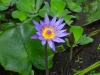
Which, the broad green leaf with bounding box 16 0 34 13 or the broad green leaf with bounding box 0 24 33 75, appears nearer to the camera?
Result: the broad green leaf with bounding box 0 24 33 75

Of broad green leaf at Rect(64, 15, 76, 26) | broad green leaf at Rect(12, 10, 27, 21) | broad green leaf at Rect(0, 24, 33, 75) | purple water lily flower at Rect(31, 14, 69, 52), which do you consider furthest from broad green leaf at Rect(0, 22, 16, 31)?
purple water lily flower at Rect(31, 14, 69, 52)

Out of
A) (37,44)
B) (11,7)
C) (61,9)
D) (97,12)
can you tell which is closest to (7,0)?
(11,7)

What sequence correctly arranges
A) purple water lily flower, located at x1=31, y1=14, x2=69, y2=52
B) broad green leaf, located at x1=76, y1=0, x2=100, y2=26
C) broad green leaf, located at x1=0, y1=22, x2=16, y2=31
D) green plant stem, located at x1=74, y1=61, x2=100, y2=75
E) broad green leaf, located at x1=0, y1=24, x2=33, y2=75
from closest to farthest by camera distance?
purple water lily flower, located at x1=31, y1=14, x2=69, y2=52
broad green leaf, located at x1=0, y1=24, x2=33, y2=75
green plant stem, located at x1=74, y1=61, x2=100, y2=75
broad green leaf, located at x1=0, y1=22, x2=16, y2=31
broad green leaf, located at x1=76, y1=0, x2=100, y2=26

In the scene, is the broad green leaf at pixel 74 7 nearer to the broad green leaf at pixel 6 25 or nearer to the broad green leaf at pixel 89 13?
the broad green leaf at pixel 89 13

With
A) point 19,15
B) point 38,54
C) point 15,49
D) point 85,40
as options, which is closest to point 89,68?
point 85,40

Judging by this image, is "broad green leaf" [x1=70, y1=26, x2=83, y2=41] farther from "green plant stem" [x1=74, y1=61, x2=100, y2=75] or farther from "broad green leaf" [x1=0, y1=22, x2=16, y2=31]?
"broad green leaf" [x1=0, y1=22, x2=16, y2=31]

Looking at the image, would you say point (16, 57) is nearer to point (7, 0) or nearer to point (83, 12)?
point (7, 0)

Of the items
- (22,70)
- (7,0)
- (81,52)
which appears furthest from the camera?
(7,0)

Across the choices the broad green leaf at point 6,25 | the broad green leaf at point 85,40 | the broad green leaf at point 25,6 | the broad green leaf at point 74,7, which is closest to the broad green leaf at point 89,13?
the broad green leaf at point 74,7
